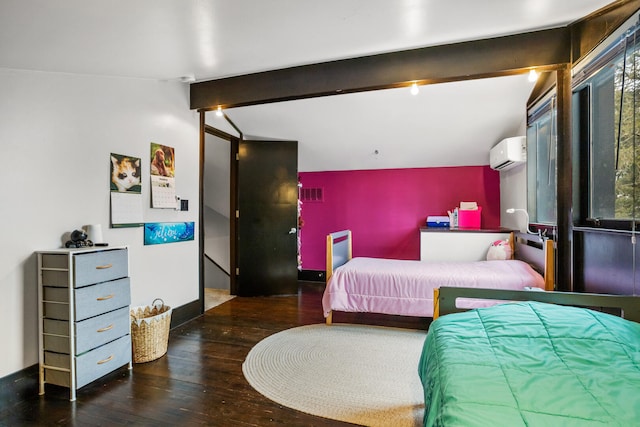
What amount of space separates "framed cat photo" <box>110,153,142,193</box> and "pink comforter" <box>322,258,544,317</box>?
77.9 inches

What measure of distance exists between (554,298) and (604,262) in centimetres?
61

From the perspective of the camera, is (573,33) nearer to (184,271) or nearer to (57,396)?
(184,271)

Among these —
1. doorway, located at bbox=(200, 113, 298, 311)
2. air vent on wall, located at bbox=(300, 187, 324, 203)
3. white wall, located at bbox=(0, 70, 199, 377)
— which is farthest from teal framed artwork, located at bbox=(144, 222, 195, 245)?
air vent on wall, located at bbox=(300, 187, 324, 203)

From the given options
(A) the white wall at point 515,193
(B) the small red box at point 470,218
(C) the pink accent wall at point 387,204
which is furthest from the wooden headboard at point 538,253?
(C) the pink accent wall at point 387,204

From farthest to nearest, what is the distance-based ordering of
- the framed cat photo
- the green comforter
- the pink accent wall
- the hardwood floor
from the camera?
the pink accent wall < the framed cat photo < the hardwood floor < the green comforter

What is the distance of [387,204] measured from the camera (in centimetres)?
473

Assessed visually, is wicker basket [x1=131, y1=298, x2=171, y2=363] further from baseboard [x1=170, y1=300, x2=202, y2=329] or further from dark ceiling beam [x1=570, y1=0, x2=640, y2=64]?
dark ceiling beam [x1=570, y1=0, x2=640, y2=64]

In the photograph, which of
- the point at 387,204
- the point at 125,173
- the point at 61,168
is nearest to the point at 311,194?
the point at 387,204

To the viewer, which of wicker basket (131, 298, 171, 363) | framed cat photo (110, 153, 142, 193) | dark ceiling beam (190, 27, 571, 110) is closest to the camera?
dark ceiling beam (190, 27, 571, 110)

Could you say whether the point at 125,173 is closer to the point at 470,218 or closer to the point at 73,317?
the point at 73,317

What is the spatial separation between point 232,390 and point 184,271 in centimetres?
159

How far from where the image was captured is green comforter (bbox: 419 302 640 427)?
85cm

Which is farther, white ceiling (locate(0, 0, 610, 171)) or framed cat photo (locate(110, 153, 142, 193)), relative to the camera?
framed cat photo (locate(110, 153, 142, 193))

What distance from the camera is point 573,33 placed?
2127 millimetres
